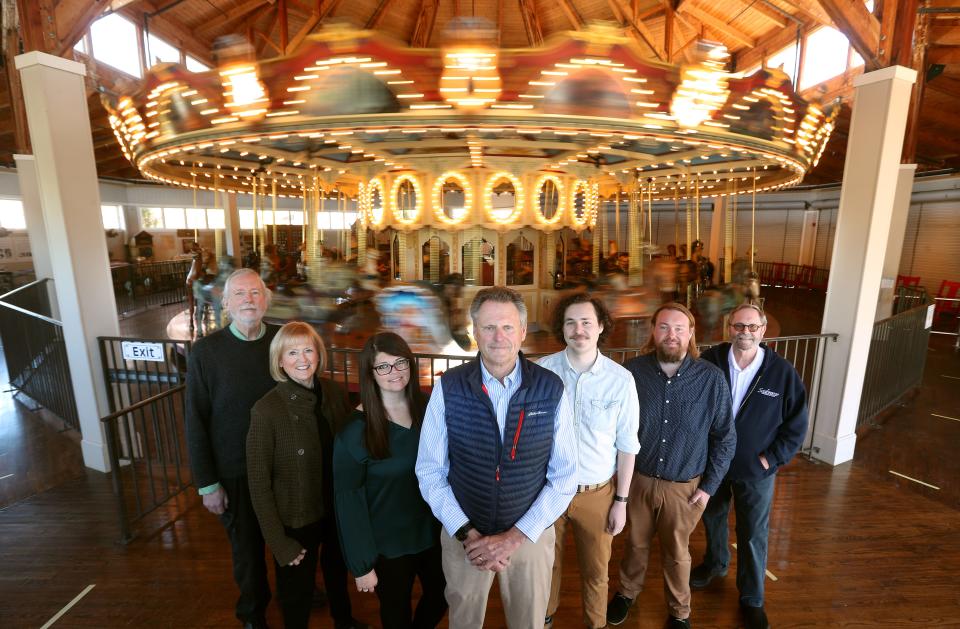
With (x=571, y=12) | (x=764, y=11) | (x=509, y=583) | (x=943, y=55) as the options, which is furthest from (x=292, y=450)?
(x=764, y=11)

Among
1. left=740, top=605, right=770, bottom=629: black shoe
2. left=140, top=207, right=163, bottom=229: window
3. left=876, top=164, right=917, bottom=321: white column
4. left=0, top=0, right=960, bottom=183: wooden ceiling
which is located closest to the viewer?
left=740, top=605, right=770, bottom=629: black shoe

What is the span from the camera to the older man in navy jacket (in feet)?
7.84

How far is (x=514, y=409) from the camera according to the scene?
173 centimetres

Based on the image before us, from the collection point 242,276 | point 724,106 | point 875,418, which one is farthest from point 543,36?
point 242,276

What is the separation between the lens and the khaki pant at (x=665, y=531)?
2.30 metres

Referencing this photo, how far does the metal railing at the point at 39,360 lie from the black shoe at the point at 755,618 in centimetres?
592

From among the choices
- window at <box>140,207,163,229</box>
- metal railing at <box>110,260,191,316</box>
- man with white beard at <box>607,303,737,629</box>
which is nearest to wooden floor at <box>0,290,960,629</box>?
man with white beard at <box>607,303,737,629</box>

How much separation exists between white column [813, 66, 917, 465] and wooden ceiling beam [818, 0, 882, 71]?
0.84ft

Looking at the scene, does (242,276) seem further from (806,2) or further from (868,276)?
(806,2)

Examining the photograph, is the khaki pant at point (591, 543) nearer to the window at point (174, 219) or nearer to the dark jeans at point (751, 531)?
the dark jeans at point (751, 531)

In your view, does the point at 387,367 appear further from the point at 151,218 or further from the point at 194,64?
the point at 151,218

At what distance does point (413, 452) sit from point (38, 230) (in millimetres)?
9663

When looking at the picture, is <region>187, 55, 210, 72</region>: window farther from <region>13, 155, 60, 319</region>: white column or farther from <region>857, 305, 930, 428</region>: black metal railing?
<region>857, 305, 930, 428</region>: black metal railing

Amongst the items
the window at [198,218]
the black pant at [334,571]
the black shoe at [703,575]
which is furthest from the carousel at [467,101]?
the window at [198,218]
